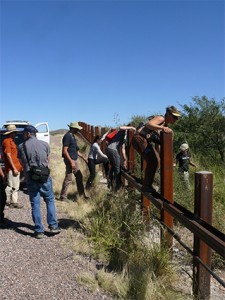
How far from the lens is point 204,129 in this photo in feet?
52.6

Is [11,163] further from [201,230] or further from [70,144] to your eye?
[201,230]

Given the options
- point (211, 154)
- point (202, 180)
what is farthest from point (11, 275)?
point (211, 154)

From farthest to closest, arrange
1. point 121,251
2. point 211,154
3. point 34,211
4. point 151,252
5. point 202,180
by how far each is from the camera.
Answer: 1. point 211,154
2. point 34,211
3. point 121,251
4. point 151,252
5. point 202,180

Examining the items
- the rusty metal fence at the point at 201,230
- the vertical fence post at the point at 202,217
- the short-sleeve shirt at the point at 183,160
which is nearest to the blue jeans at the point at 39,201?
the rusty metal fence at the point at 201,230

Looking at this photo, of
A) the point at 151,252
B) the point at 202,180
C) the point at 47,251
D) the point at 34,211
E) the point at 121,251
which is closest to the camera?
the point at 202,180

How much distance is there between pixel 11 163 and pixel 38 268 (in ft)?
12.3

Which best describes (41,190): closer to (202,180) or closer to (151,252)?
(151,252)

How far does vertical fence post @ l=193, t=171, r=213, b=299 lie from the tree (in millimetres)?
10753

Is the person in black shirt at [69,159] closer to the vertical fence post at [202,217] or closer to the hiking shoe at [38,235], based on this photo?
the hiking shoe at [38,235]

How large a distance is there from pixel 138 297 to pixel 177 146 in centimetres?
1221

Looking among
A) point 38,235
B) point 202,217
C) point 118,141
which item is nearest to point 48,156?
point 38,235

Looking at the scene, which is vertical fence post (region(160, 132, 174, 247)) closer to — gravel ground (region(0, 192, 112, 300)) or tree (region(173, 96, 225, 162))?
gravel ground (region(0, 192, 112, 300))

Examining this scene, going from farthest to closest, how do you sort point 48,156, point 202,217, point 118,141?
point 118,141, point 48,156, point 202,217

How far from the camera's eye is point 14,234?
6684 mm
